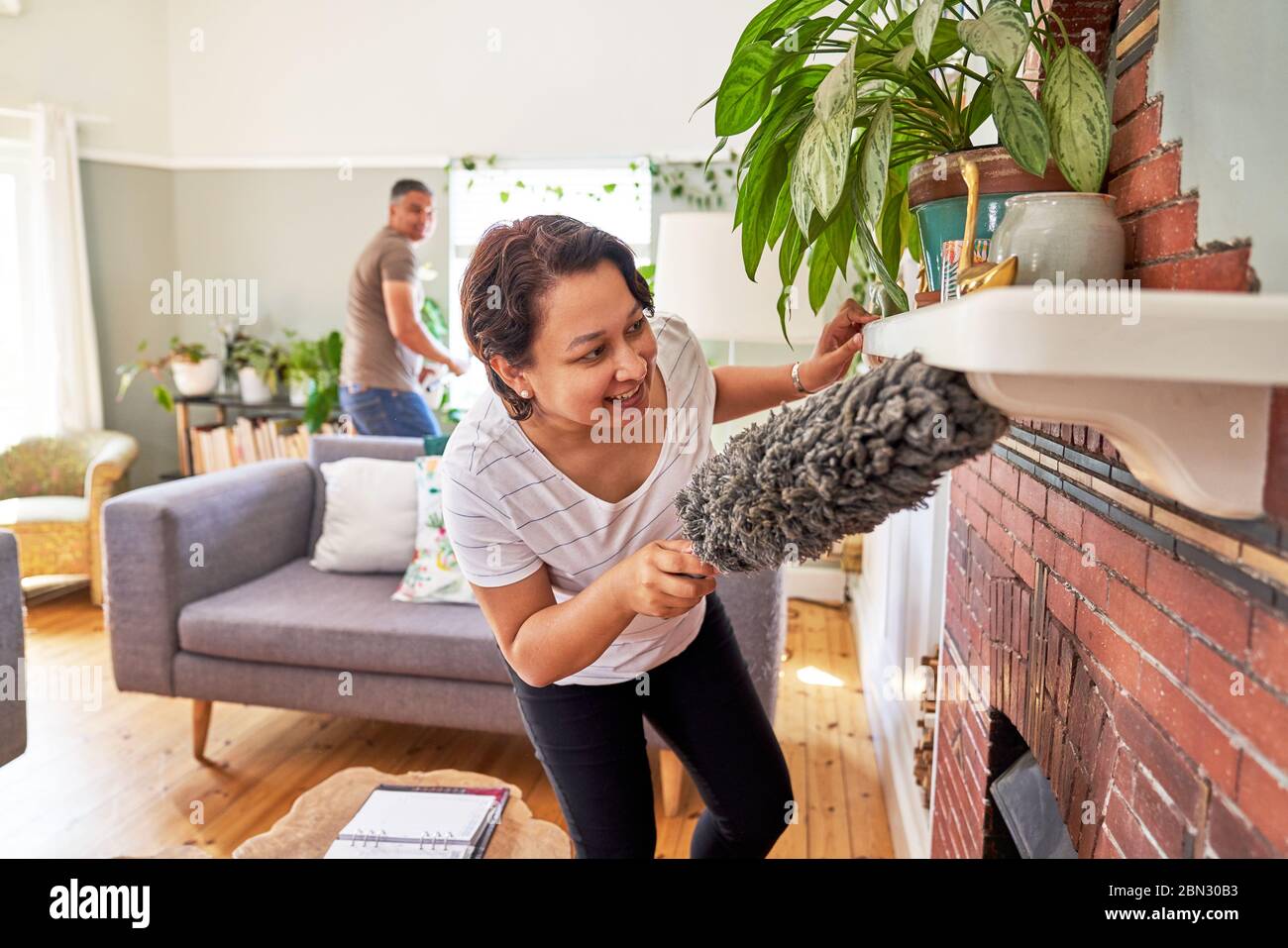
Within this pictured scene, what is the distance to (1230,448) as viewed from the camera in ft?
2.04

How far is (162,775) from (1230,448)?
9.04 feet

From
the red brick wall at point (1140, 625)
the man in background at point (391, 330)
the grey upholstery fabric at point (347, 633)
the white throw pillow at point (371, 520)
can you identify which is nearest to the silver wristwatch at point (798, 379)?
the red brick wall at point (1140, 625)

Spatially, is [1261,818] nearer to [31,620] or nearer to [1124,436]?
[1124,436]

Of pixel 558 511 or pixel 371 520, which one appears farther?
pixel 371 520

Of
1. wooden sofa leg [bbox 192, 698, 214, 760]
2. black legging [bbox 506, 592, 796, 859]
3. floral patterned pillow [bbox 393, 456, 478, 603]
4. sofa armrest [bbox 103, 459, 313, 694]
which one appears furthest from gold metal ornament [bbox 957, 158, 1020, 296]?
wooden sofa leg [bbox 192, 698, 214, 760]

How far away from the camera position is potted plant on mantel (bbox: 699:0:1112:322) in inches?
33.1

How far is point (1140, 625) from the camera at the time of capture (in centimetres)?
83

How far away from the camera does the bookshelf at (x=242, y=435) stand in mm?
4578

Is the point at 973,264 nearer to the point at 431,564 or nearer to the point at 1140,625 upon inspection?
the point at 1140,625

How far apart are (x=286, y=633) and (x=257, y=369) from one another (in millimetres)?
2693

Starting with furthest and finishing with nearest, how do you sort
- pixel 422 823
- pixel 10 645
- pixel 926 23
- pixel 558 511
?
pixel 10 645
pixel 422 823
pixel 558 511
pixel 926 23

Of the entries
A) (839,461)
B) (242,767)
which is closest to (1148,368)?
(839,461)

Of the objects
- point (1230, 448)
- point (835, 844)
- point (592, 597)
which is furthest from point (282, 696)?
point (1230, 448)

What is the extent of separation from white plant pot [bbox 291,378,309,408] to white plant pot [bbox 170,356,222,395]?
0.53 metres
